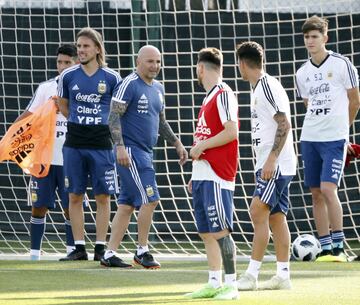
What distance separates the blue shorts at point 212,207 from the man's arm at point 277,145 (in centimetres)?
36

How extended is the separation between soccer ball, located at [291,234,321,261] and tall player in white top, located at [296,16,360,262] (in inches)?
2.8

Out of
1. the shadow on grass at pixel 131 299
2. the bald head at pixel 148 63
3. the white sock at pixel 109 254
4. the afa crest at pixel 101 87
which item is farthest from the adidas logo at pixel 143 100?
the shadow on grass at pixel 131 299

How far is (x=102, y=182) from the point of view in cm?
1118

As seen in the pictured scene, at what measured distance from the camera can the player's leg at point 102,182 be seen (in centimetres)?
1119

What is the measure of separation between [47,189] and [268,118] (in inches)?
138

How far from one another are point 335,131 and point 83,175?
2340 millimetres

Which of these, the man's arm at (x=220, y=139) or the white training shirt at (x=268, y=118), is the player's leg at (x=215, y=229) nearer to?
the man's arm at (x=220, y=139)

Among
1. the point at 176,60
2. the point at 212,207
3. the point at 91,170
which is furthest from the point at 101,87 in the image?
the point at 176,60

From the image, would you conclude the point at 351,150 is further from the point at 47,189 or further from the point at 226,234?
the point at 226,234

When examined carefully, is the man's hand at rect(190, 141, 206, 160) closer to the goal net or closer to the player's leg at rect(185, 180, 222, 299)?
the player's leg at rect(185, 180, 222, 299)

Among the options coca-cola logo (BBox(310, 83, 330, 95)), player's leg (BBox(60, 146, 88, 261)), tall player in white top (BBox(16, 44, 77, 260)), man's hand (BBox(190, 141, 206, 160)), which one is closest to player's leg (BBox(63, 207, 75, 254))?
tall player in white top (BBox(16, 44, 77, 260))

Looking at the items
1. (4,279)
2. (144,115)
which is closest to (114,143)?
(144,115)

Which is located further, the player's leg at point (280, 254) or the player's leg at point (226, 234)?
the player's leg at point (280, 254)

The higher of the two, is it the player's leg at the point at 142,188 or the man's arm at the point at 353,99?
the man's arm at the point at 353,99
